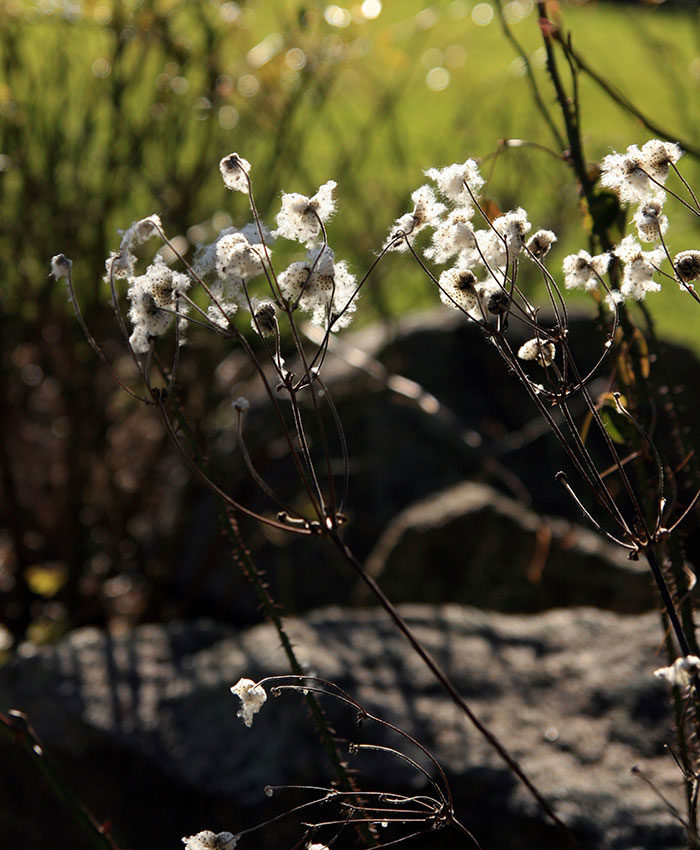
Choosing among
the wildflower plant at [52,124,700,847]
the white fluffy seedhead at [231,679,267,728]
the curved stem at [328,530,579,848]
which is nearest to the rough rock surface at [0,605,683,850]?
the curved stem at [328,530,579,848]

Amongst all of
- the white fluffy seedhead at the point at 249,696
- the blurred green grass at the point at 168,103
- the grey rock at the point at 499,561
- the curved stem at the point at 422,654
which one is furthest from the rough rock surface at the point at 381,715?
the blurred green grass at the point at 168,103

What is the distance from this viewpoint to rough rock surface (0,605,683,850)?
1.91 meters

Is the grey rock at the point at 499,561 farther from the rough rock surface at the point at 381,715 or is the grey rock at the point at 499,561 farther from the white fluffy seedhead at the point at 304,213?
the white fluffy seedhead at the point at 304,213

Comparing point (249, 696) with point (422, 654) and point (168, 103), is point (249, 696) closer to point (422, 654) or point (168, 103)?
point (422, 654)

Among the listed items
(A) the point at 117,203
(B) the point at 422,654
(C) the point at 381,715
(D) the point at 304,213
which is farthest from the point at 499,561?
(D) the point at 304,213

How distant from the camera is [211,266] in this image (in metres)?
1.04

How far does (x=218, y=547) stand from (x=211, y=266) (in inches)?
99.8

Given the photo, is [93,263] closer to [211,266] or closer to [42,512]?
[42,512]

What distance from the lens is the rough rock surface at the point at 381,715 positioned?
1909 mm

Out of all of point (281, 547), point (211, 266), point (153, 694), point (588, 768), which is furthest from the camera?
point (281, 547)

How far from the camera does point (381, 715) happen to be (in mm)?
2133

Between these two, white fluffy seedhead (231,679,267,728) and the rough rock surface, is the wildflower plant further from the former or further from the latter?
the rough rock surface

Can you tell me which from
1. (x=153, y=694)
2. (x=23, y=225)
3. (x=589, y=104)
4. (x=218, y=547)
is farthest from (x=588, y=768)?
(x=589, y=104)

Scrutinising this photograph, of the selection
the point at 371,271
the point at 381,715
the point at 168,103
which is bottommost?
the point at 381,715
